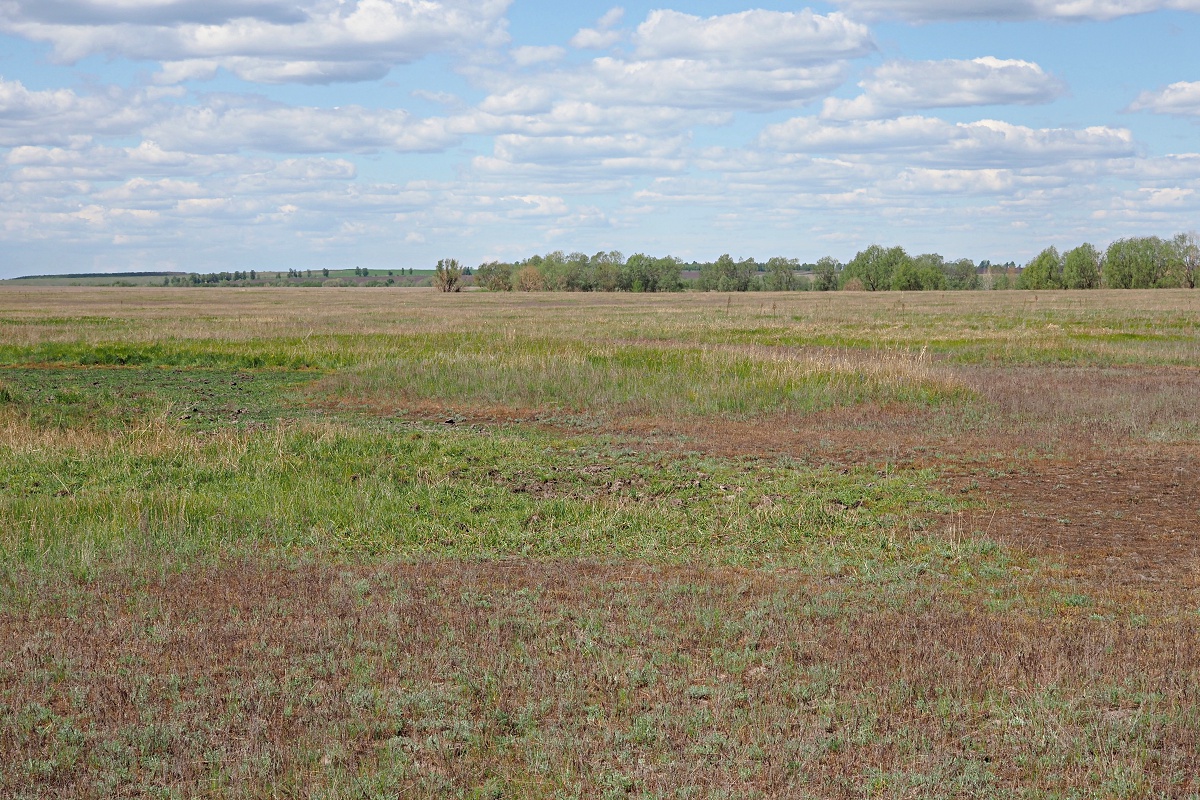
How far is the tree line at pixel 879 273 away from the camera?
12319cm

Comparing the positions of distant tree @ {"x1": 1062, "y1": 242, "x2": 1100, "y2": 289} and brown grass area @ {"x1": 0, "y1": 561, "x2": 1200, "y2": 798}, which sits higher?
distant tree @ {"x1": 1062, "y1": 242, "x2": 1100, "y2": 289}

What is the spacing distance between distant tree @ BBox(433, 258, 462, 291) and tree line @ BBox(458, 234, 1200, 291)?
1.04 ft

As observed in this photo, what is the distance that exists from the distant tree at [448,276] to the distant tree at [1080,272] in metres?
77.9

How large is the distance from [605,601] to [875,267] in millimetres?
148680

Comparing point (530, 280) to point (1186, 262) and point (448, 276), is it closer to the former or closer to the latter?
point (448, 276)

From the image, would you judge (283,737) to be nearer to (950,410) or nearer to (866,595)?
(866,595)

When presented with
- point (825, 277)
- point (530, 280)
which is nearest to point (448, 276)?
point (530, 280)

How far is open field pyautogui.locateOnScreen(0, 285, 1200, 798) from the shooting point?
5562 mm

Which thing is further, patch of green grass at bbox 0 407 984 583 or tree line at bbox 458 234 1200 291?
tree line at bbox 458 234 1200 291

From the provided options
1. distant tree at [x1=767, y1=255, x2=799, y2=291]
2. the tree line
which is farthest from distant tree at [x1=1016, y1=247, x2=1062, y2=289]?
distant tree at [x1=767, y1=255, x2=799, y2=291]

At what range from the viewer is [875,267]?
149750 mm

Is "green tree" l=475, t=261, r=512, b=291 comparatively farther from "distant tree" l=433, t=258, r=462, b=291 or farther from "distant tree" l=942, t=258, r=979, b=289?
"distant tree" l=942, t=258, r=979, b=289

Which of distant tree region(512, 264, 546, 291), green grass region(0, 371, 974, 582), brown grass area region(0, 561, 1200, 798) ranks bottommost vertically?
brown grass area region(0, 561, 1200, 798)

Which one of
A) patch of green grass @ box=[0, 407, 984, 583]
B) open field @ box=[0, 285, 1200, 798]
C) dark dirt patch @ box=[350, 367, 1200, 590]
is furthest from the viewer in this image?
dark dirt patch @ box=[350, 367, 1200, 590]
